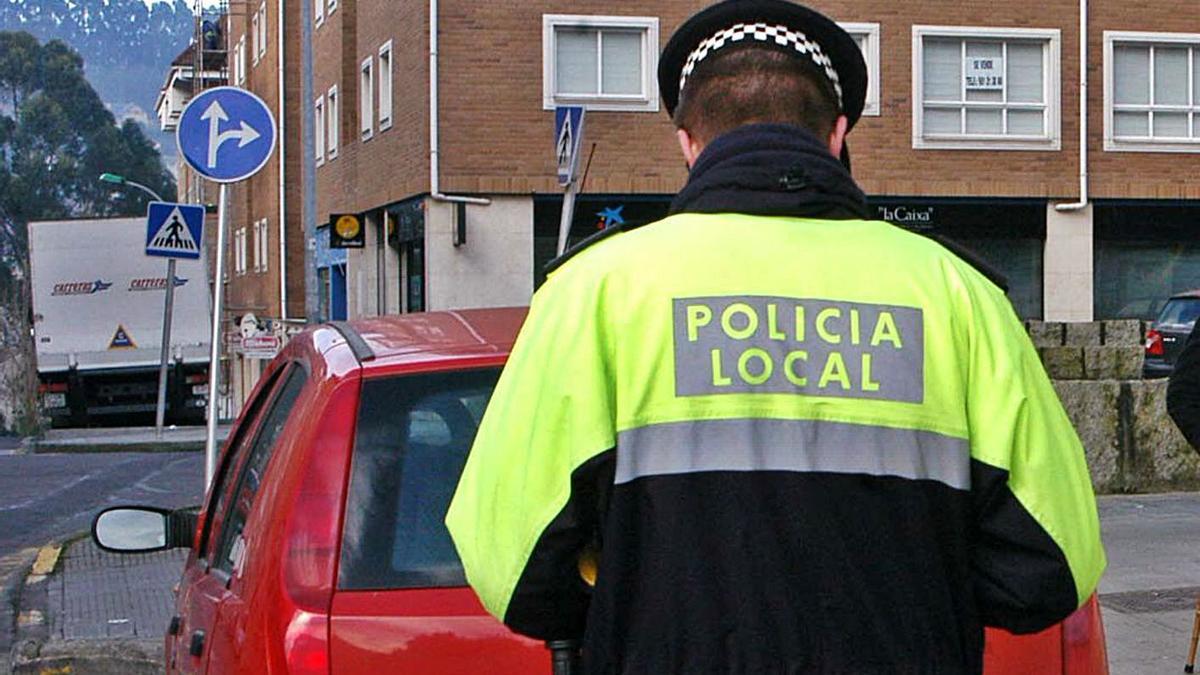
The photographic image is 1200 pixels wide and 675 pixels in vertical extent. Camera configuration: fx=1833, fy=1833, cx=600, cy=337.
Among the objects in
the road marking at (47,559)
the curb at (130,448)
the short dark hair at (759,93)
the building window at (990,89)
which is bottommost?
the curb at (130,448)

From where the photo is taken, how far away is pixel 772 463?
2.15 metres

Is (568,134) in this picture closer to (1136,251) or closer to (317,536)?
(317,536)

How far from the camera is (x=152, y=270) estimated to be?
33.8m

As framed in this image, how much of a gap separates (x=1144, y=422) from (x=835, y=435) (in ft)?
37.9

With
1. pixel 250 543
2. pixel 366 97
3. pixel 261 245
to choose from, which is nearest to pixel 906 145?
pixel 366 97

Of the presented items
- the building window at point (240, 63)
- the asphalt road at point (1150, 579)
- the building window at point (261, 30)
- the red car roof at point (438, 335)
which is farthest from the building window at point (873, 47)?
the building window at point (240, 63)

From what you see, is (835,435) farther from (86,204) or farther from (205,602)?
(86,204)

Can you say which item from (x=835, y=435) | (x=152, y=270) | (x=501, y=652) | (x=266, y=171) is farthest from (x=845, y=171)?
(x=266, y=171)

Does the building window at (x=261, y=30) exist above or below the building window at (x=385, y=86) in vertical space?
above

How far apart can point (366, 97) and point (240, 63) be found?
25.3m

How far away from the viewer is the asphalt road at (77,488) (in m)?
15.1

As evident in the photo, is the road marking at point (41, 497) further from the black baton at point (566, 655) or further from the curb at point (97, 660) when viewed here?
the black baton at point (566, 655)

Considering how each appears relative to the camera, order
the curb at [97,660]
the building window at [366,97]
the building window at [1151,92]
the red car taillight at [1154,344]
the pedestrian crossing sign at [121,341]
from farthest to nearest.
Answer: the pedestrian crossing sign at [121,341], the building window at [366,97], the building window at [1151,92], the red car taillight at [1154,344], the curb at [97,660]

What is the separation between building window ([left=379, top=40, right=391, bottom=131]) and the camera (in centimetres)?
3002
